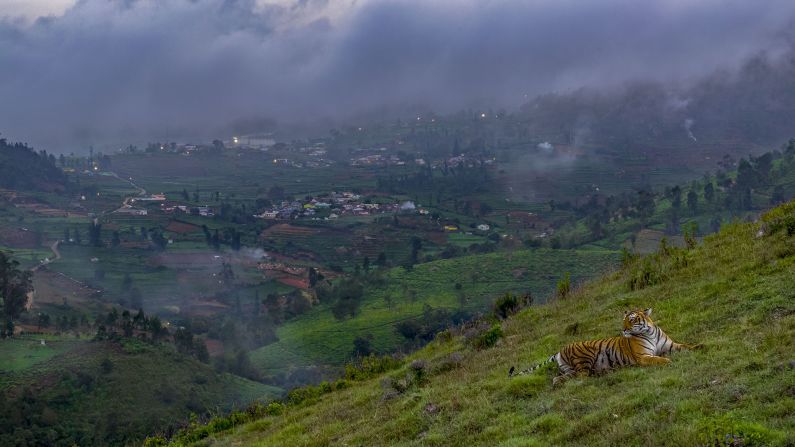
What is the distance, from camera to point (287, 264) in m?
116

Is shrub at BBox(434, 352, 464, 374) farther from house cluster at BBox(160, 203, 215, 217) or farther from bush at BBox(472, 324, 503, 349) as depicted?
house cluster at BBox(160, 203, 215, 217)

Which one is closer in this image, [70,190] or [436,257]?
[436,257]

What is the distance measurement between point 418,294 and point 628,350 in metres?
75.1

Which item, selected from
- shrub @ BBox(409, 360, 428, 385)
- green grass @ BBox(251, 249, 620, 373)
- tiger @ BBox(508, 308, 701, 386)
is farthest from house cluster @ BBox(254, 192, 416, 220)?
tiger @ BBox(508, 308, 701, 386)

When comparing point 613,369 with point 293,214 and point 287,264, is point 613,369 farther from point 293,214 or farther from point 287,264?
point 293,214

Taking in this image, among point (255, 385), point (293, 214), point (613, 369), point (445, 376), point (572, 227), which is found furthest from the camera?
point (293, 214)

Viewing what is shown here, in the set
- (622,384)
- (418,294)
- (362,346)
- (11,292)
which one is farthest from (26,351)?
(622,384)

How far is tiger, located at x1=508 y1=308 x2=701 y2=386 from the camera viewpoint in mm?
10203

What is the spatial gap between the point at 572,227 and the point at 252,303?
183 ft

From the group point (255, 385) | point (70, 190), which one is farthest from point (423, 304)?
point (70, 190)

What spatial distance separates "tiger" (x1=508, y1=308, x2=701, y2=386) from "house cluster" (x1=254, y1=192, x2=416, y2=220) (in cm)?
13893

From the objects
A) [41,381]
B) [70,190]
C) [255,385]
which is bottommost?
[255,385]

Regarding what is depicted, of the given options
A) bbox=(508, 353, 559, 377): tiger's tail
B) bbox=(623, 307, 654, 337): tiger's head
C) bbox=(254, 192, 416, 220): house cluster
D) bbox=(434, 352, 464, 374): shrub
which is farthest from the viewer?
bbox=(254, 192, 416, 220): house cluster

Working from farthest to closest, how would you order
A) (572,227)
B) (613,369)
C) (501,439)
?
(572,227) < (613,369) < (501,439)
